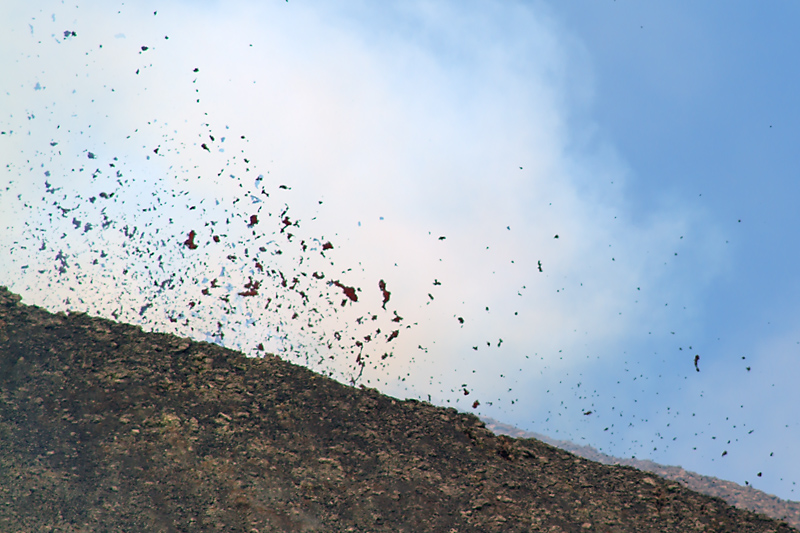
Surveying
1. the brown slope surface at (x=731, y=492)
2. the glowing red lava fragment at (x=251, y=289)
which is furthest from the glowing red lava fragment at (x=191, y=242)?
the brown slope surface at (x=731, y=492)

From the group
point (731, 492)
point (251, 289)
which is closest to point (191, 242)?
point (251, 289)

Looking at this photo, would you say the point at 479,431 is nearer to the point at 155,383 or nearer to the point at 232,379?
the point at 232,379

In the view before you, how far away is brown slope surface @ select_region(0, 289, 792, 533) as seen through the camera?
11.6 m

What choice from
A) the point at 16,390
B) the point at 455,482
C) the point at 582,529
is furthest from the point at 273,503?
the point at 16,390

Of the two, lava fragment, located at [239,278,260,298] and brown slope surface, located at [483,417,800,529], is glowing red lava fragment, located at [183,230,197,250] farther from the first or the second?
brown slope surface, located at [483,417,800,529]

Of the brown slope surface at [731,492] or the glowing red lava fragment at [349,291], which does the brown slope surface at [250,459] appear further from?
the brown slope surface at [731,492]

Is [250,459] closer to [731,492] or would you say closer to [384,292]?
[384,292]

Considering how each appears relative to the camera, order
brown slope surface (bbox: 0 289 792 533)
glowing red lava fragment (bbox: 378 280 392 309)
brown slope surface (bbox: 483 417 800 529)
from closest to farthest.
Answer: brown slope surface (bbox: 0 289 792 533), glowing red lava fragment (bbox: 378 280 392 309), brown slope surface (bbox: 483 417 800 529)

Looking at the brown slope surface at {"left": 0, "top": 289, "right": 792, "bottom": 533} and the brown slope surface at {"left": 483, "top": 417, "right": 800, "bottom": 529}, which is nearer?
the brown slope surface at {"left": 0, "top": 289, "right": 792, "bottom": 533}

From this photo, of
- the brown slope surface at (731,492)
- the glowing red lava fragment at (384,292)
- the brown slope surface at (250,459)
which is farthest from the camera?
the brown slope surface at (731,492)

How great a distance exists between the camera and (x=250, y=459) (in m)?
12.6

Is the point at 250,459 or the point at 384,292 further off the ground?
the point at 384,292

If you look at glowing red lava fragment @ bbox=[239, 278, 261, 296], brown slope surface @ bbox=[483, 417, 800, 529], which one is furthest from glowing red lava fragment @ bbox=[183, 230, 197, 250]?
brown slope surface @ bbox=[483, 417, 800, 529]

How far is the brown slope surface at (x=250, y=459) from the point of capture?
1157 cm
